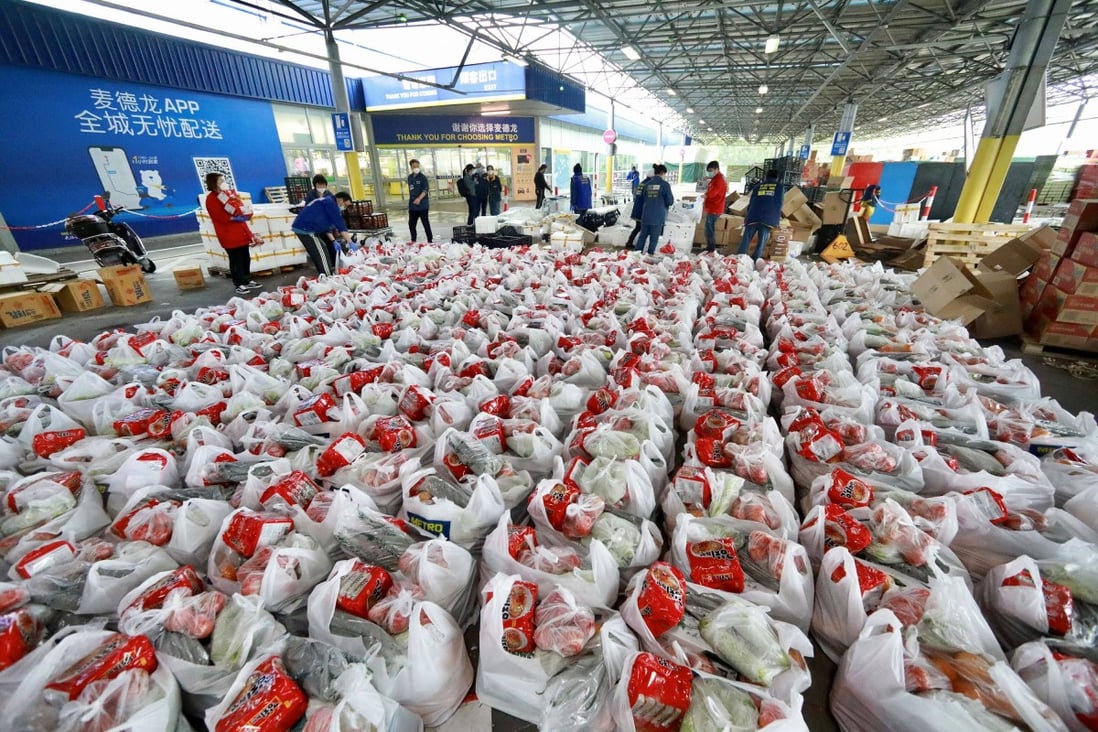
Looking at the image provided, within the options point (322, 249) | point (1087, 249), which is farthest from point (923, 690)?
point (322, 249)

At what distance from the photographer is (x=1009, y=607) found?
1.31 meters

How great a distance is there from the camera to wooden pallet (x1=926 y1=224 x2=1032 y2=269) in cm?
625

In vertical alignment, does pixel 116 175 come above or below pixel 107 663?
above

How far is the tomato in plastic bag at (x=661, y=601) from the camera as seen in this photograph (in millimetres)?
1245

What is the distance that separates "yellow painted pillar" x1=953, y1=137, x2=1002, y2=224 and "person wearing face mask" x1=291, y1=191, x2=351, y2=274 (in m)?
9.84

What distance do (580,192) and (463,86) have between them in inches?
235

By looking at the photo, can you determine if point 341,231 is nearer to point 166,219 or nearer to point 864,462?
point 864,462

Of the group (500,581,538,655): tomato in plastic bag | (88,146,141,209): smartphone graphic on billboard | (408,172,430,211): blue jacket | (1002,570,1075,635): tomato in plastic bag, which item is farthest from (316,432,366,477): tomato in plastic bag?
(88,146,141,209): smartphone graphic on billboard

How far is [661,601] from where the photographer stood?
126cm

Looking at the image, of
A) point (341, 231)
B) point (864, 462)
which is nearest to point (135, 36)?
point (341, 231)

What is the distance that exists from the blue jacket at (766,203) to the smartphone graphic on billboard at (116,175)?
1318 cm

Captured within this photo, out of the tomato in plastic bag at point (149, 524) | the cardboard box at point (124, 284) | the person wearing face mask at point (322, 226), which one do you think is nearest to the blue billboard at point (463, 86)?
the person wearing face mask at point (322, 226)

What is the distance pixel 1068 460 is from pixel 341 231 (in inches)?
291

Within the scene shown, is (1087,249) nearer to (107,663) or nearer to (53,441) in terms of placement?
(107,663)
